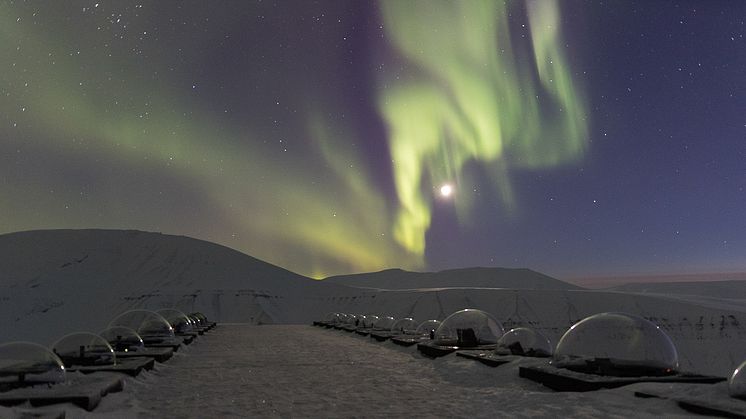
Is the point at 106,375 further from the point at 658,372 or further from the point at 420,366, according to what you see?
the point at 658,372

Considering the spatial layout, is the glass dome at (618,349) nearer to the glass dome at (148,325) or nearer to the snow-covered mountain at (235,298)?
the glass dome at (148,325)

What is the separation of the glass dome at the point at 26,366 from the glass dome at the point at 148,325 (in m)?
12.9

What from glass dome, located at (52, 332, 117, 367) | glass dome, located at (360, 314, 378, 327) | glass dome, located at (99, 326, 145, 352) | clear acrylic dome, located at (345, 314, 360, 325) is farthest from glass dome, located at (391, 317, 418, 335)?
glass dome, located at (52, 332, 117, 367)

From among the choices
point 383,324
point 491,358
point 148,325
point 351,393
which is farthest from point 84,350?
point 383,324

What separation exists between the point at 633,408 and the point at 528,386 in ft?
10.5

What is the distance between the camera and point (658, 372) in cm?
Result: 1230

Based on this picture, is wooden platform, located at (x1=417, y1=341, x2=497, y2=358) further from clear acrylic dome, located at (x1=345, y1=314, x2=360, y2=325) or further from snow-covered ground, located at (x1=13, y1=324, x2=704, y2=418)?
clear acrylic dome, located at (x1=345, y1=314, x2=360, y2=325)

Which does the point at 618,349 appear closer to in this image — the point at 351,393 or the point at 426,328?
the point at 351,393

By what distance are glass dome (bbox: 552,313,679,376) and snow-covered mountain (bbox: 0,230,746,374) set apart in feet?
253

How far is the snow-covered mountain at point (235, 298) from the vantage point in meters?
101

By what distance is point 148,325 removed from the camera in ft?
82.3

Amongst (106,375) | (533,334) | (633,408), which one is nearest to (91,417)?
(106,375)

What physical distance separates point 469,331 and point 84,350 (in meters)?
11.3

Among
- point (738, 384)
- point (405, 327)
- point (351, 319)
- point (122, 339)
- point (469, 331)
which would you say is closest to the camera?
point (738, 384)
